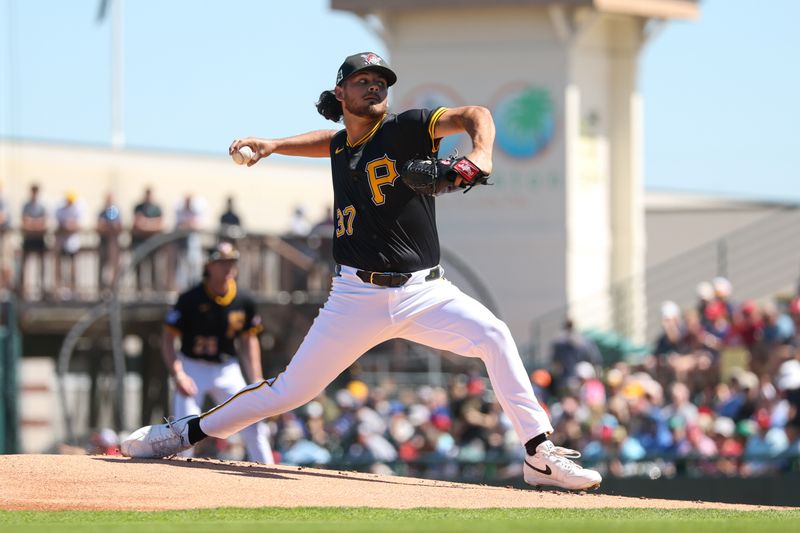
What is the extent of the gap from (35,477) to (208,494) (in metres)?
→ 1.11

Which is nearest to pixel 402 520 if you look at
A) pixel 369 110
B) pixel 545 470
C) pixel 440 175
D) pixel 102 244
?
pixel 545 470

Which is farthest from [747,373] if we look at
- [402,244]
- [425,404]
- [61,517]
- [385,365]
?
[61,517]

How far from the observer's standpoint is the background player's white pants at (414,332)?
8.41m

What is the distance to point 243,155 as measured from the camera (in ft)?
29.3

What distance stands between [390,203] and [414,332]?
0.73 metres

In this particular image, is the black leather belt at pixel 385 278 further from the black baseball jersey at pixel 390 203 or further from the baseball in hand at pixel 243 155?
the baseball in hand at pixel 243 155

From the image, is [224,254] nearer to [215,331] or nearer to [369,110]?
[215,331]

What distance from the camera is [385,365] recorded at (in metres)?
23.7

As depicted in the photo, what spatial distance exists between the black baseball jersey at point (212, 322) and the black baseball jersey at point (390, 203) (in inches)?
154

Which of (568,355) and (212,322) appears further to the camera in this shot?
(568,355)

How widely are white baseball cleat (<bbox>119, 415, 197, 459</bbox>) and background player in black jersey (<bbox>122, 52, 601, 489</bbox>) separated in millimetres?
968

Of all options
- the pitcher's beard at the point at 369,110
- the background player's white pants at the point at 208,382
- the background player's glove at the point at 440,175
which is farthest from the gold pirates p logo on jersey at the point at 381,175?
→ the background player's white pants at the point at 208,382

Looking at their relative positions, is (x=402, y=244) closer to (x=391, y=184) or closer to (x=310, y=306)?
(x=391, y=184)

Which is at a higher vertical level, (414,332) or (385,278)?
(385,278)
